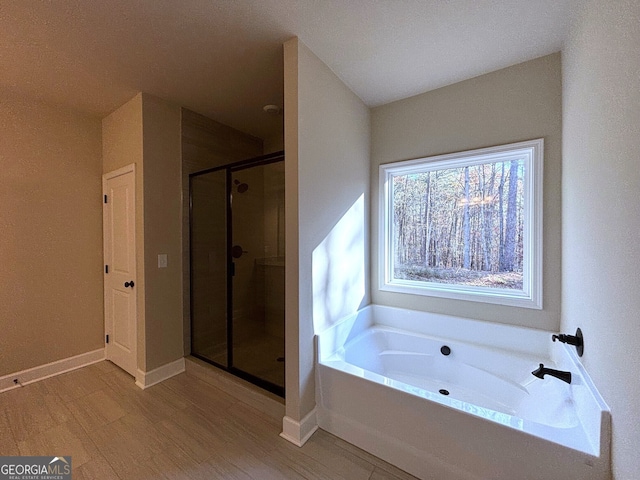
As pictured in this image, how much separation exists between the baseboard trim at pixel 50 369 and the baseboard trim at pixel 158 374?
31.7 inches

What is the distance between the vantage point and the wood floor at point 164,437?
5.01ft

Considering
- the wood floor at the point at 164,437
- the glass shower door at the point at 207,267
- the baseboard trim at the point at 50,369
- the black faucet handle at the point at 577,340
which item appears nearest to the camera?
the black faucet handle at the point at 577,340

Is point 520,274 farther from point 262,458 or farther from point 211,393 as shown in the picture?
point 211,393

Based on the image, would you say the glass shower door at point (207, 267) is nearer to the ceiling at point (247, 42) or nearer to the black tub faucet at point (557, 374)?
the ceiling at point (247, 42)

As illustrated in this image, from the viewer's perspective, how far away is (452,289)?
235 centimetres

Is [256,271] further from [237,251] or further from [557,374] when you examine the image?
[557,374]

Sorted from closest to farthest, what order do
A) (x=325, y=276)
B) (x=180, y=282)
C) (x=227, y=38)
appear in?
(x=227, y=38) → (x=325, y=276) → (x=180, y=282)

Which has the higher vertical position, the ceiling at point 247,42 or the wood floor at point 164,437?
the ceiling at point 247,42

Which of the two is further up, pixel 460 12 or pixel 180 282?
pixel 460 12

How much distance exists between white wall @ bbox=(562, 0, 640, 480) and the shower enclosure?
179cm

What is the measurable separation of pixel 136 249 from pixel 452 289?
9.54 feet

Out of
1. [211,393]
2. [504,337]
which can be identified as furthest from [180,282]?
[504,337]

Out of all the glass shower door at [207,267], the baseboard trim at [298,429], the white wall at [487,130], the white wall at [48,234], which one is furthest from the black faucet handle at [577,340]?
the white wall at [48,234]

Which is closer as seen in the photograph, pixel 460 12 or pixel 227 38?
pixel 460 12
